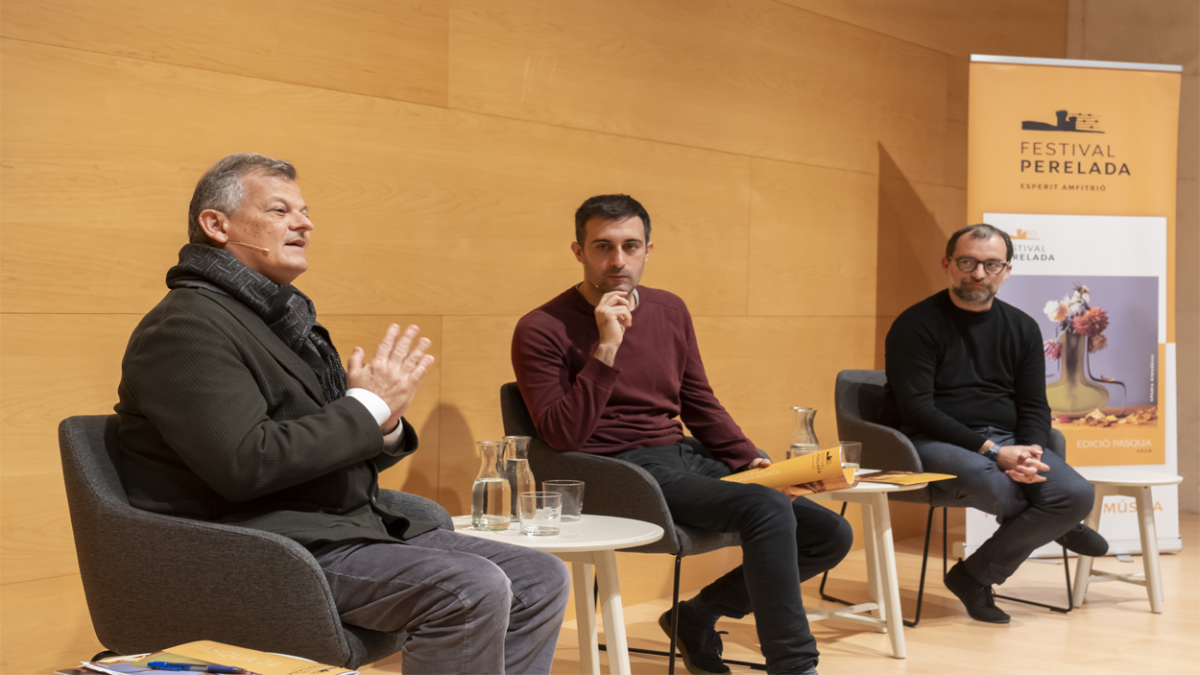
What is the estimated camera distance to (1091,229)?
16.5 ft

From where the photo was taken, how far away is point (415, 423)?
3.54 metres

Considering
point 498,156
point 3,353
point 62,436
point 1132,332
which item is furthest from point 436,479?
point 1132,332

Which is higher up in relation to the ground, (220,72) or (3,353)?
(220,72)

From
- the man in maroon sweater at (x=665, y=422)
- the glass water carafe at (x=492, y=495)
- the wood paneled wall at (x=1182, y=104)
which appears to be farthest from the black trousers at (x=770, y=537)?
the wood paneled wall at (x=1182, y=104)

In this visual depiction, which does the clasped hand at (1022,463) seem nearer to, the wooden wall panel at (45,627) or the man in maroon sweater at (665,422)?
the man in maroon sweater at (665,422)

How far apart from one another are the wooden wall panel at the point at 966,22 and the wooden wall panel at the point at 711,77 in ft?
0.20

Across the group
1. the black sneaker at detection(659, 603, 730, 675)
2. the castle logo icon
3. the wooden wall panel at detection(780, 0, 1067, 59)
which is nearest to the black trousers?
the black sneaker at detection(659, 603, 730, 675)

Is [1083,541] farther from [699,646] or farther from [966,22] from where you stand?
[966,22]

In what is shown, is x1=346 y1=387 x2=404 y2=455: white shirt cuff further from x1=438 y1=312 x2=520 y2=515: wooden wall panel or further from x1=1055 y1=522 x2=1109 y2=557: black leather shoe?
x1=1055 y1=522 x2=1109 y2=557: black leather shoe

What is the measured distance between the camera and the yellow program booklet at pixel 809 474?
9.07ft

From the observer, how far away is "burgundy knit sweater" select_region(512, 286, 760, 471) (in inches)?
120

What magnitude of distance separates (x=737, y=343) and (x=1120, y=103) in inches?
85.8

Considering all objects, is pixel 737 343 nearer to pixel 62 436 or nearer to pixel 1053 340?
pixel 1053 340

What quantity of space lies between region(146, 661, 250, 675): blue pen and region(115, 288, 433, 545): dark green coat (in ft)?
1.82
